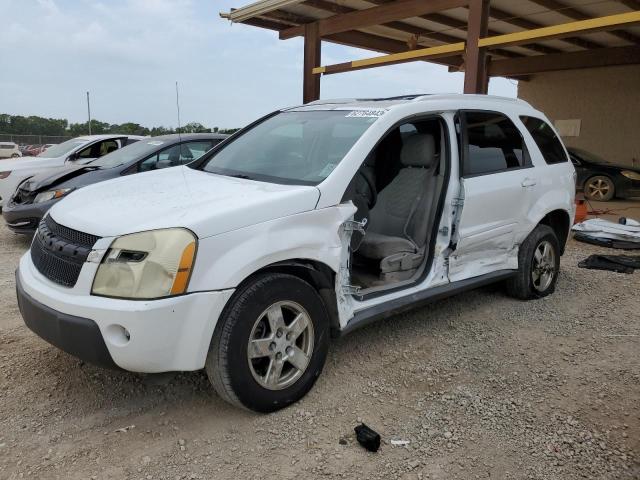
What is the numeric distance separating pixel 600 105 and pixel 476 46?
27.5ft

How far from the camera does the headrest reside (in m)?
3.93

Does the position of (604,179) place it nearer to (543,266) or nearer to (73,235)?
(543,266)

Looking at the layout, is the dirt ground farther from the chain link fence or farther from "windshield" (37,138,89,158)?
the chain link fence

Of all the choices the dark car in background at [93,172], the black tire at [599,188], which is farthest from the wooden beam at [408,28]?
the black tire at [599,188]

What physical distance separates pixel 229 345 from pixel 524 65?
549 inches

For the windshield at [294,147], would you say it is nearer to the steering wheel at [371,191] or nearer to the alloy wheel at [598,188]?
the steering wheel at [371,191]

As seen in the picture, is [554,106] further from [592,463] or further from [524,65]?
[592,463]

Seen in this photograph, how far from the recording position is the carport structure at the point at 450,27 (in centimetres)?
823

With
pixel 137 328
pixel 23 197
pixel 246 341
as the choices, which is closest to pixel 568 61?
pixel 23 197

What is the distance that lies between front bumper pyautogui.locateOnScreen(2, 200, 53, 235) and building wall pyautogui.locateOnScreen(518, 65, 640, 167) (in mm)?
14054

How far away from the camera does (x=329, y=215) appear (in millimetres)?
2973

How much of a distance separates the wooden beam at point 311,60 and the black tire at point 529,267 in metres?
7.16

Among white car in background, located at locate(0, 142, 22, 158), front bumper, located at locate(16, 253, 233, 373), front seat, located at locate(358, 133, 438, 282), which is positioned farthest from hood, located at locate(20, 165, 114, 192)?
white car in background, located at locate(0, 142, 22, 158)

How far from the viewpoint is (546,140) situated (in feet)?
15.8
